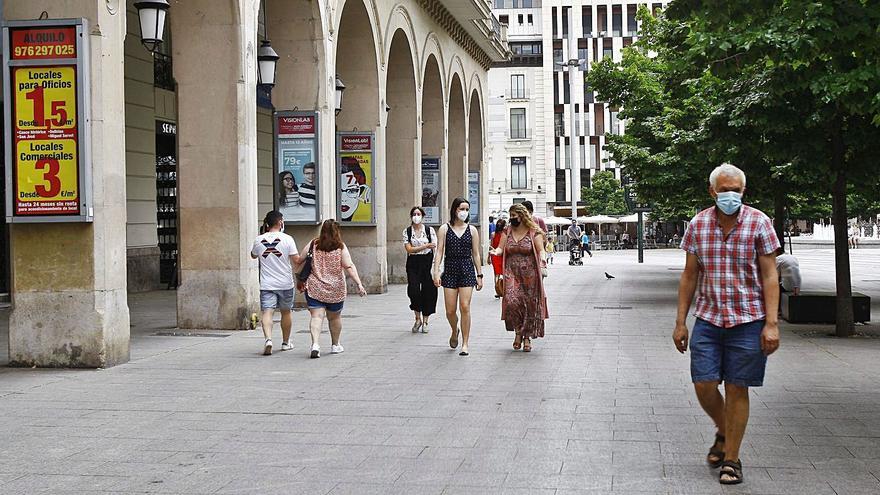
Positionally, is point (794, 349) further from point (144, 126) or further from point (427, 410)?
point (144, 126)

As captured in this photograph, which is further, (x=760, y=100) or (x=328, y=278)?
(x=760, y=100)

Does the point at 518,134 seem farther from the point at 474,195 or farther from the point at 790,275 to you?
the point at 790,275

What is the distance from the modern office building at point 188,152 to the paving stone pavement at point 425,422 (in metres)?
1.00

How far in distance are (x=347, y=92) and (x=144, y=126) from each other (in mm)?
4378

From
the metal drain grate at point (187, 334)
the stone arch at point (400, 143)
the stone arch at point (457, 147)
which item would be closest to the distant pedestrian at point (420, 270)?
the metal drain grate at point (187, 334)

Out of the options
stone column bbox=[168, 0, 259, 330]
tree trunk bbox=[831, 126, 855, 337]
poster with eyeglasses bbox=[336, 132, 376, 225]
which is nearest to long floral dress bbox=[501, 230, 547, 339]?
stone column bbox=[168, 0, 259, 330]

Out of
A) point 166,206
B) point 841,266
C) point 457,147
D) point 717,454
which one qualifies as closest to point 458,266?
point 841,266

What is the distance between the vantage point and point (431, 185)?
30188 mm

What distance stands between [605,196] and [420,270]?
64338mm

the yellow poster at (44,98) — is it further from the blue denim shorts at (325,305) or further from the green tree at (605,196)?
the green tree at (605,196)

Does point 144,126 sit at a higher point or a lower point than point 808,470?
higher

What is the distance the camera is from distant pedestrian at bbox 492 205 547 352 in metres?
12.4

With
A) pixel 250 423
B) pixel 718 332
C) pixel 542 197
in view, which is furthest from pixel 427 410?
pixel 542 197

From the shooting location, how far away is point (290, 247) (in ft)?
40.8
